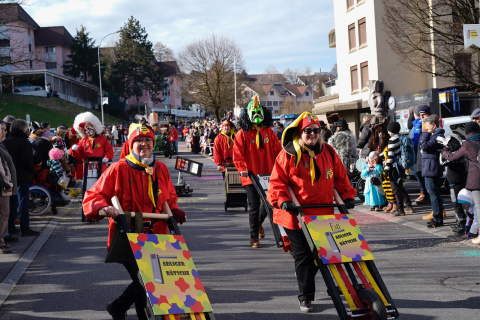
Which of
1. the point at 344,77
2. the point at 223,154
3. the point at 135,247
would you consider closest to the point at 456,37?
the point at 223,154

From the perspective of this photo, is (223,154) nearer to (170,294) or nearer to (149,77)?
(170,294)

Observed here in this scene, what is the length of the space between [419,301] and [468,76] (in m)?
16.0

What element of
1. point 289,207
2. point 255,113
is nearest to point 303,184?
point 289,207

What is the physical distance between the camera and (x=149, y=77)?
91.1 meters

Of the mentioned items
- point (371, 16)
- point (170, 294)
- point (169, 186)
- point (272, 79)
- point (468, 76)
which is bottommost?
point (170, 294)

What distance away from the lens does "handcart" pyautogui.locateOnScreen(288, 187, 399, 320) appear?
16.0 feet

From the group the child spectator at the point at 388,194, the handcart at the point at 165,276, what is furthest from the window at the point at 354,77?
the handcart at the point at 165,276

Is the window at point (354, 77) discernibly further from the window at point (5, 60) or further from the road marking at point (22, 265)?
the road marking at point (22, 265)

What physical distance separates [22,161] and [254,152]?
415cm

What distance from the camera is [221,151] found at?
12.3 meters

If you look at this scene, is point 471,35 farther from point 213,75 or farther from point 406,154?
point 213,75

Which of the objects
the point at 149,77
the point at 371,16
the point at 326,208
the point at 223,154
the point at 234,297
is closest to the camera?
the point at 326,208

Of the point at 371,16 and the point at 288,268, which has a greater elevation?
the point at 371,16

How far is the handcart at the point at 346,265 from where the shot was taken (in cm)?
488
